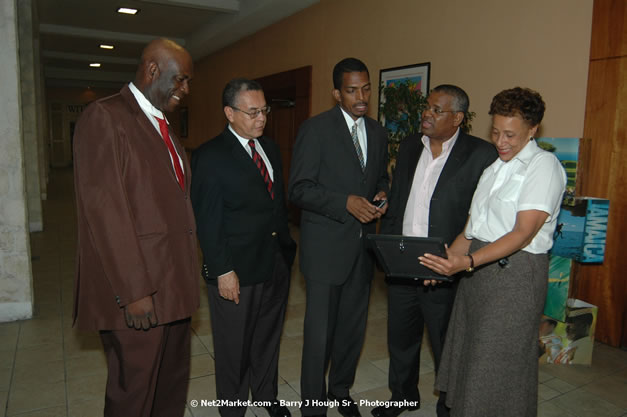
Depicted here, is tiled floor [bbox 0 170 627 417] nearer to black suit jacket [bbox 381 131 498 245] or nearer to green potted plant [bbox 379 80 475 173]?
black suit jacket [bbox 381 131 498 245]

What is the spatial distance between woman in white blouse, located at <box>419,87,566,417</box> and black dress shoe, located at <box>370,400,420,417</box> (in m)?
0.73

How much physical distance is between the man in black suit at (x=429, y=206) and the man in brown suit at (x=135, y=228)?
4.13ft

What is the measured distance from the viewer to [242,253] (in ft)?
7.79

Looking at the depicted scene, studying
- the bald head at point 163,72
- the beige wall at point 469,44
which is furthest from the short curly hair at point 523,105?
the beige wall at point 469,44

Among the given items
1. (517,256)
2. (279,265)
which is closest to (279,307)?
(279,265)

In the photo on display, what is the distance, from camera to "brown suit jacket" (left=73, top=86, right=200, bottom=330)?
1.72 m

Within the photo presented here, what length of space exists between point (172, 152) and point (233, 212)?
47 cm

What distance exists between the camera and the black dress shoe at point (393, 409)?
2.75m

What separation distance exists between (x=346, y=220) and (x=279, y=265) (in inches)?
19.1

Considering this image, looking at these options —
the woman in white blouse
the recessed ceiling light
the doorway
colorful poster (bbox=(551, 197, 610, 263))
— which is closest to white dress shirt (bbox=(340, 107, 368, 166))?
the woman in white blouse

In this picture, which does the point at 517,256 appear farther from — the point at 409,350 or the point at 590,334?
the point at 590,334

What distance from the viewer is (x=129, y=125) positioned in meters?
1.82

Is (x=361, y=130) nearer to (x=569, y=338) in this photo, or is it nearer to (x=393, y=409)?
(x=393, y=409)

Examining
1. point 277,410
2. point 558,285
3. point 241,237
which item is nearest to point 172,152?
point 241,237
